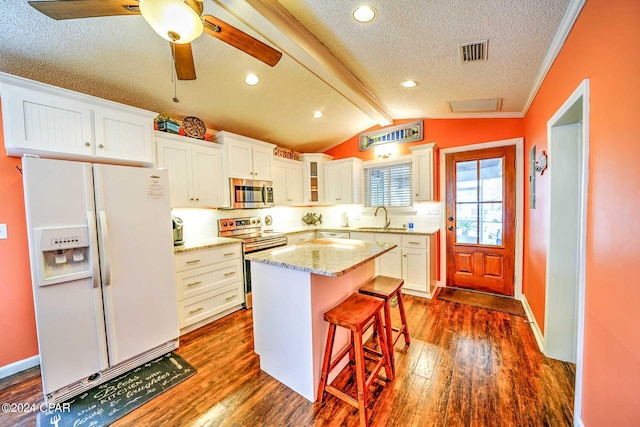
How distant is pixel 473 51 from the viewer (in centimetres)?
192

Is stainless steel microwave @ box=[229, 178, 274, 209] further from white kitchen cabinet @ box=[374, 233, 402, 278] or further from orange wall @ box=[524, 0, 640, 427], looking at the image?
orange wall @ box=[524, 0, 640, 427]

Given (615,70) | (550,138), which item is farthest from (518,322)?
(615,70)

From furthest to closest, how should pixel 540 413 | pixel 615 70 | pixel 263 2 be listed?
pixel 263 2, pixel 540 413, pixel 615 70

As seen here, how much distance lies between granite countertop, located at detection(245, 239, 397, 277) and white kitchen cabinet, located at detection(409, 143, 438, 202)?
177cm

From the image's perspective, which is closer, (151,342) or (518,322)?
(151,342)

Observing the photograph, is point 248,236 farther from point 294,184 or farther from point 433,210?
point 433,210

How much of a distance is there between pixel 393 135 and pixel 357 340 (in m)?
3.54

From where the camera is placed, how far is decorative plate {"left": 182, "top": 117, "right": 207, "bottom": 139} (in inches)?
111

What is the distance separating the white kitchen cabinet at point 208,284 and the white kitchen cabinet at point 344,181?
2.13 m

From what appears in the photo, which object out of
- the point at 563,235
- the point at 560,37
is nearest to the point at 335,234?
the point at 563,235

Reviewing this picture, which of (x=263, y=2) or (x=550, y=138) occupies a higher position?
(x=263, y=2)

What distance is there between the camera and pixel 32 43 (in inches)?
65.5

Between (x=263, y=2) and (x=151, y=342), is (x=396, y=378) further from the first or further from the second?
(x=263, y=2)

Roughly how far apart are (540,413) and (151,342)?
9.68ft
